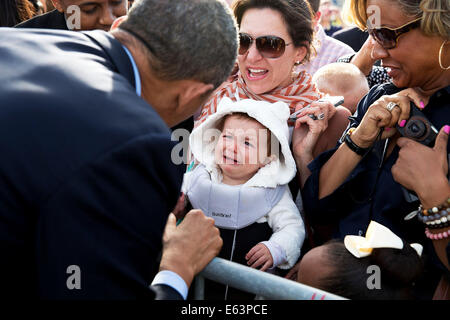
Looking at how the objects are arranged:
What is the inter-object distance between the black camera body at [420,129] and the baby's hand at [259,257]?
785 mm

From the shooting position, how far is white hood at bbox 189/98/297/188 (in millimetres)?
2484

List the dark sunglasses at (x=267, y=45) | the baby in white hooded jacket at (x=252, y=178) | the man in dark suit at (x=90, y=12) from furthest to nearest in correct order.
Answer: the man in dark suit at (x=90, y=12) → the dark sunglasses at (x=267, y=45) → the baby in white hooded jacket at (x=252, y=178)

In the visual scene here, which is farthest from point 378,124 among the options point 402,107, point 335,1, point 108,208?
point 335,1

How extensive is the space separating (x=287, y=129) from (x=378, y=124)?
51 centimetres

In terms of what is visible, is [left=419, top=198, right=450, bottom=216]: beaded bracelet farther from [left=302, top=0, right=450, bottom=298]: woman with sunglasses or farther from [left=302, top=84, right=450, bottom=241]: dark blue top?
[left=302, top=84, right=450, bottom=241]: dark blue top

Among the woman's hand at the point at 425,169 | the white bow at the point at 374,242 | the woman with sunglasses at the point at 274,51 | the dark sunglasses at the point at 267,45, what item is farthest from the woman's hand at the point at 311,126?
the white bow at the point at 374,242

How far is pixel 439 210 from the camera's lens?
1.90 m

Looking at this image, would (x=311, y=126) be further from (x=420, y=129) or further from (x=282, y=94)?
(x=420, y=129)

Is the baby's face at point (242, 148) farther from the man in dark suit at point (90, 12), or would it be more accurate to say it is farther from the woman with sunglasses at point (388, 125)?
the man in dark suit at point (90, 12)

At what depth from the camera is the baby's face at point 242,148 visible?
2.48 meters

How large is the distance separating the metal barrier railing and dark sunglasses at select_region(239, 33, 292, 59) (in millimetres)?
1361

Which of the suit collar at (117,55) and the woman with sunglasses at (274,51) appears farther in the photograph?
the woman with sunglasses at (274,51)

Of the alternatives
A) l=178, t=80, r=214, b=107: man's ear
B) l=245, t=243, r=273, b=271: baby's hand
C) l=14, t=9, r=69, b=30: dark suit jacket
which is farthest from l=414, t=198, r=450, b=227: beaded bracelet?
l=14, t=9, r=69, b=30: dark suit jacket
